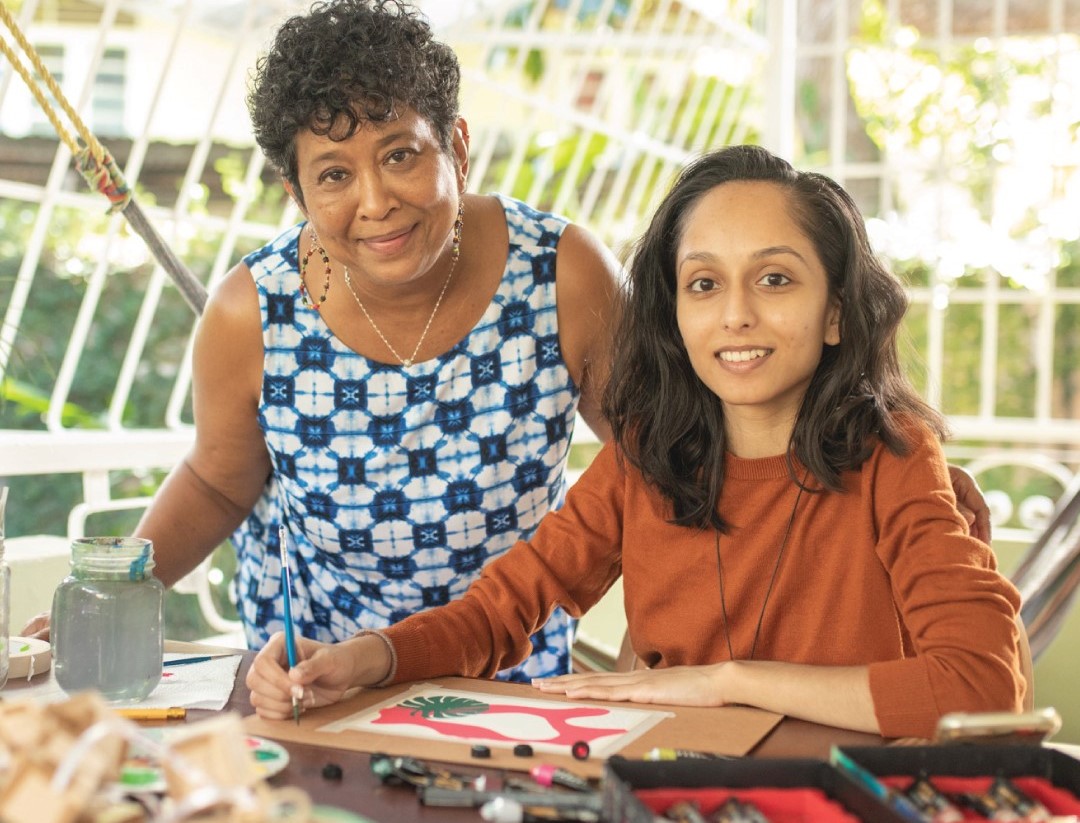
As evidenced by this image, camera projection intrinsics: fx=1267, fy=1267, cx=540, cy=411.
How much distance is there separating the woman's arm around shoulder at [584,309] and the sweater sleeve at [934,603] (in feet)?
1.78

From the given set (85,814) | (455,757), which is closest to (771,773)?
(455,757)

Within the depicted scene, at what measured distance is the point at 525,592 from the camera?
5.19ft

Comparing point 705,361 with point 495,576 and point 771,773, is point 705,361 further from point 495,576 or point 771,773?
point 771,773

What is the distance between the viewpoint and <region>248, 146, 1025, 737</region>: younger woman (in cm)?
145

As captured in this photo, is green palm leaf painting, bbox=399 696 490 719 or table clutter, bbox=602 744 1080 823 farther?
green palm leaf painting, bbox=399 696 490 719

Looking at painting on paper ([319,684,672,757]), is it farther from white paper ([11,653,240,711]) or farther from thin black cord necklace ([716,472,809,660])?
thin black cord necklace ([716,472,809,660])

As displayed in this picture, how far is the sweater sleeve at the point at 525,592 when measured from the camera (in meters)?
1.44

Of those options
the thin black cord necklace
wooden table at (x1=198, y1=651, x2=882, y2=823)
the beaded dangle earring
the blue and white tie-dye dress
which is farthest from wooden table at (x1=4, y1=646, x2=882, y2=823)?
the beaded dangle earring

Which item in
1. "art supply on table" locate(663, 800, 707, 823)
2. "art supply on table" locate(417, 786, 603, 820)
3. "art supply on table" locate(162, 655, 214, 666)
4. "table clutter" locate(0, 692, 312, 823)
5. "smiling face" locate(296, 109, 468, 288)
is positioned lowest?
"art supply on table" locate(162, 655, 214, 666)

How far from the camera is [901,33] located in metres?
5.18

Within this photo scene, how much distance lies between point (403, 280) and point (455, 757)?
2.67 ft

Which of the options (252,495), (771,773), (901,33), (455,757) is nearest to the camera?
(771,773)

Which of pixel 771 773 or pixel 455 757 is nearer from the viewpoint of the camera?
pixel 771 773

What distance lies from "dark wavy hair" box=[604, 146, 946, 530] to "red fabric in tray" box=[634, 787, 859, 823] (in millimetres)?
657
